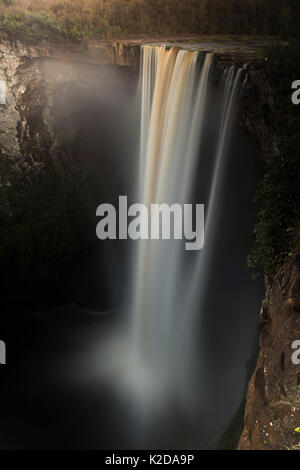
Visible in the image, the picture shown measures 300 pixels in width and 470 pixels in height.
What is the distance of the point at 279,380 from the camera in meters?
5.34

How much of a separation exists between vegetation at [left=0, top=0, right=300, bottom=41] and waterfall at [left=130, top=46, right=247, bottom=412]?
3.81 metres

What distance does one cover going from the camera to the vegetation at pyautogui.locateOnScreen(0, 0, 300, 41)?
44.3ft

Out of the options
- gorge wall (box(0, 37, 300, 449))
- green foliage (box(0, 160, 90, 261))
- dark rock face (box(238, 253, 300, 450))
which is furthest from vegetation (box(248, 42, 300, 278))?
green foliage (box(0, 160, 90, 261))

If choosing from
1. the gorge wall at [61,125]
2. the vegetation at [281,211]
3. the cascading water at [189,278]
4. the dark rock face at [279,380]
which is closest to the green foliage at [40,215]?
the gorge wall at [61,125]

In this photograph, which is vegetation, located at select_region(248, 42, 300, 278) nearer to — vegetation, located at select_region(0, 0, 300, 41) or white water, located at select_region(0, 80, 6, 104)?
vegetation, located at select_region(0, 0, 300, 41)

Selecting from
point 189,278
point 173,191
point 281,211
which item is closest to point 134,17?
point 173,191

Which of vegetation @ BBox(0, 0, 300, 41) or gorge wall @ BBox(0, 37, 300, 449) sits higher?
vegetation @ BBox(0, 0, 300, 41)

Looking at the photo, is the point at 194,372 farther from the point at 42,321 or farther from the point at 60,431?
the point at 42,321

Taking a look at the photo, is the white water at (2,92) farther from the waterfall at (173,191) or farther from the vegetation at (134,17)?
the waterfall at (173,191)

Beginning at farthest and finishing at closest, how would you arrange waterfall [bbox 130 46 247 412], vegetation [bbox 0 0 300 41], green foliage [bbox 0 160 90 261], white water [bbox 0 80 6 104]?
green foliage [bbox 0 160 90 261]
white water [bbox 0 80 6 104]
vegetation [bbox 0 0 300 41]
waterfall [bbox 130 46 247 412]

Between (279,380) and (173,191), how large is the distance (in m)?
7.16

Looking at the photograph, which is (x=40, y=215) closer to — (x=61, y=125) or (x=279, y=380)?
(x=61, y=125)

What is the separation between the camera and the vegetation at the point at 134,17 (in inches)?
532

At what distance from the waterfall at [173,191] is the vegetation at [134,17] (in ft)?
12.5
